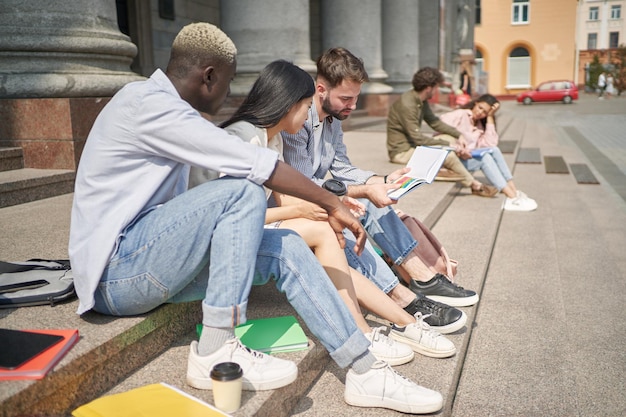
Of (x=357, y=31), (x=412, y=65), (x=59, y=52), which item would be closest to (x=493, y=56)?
(x=412, y=65)

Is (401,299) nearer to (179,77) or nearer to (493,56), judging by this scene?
(179,77)

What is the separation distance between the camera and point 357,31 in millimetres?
13109

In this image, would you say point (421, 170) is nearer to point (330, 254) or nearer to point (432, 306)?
point (432, 306)

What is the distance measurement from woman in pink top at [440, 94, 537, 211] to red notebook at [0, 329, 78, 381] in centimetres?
519

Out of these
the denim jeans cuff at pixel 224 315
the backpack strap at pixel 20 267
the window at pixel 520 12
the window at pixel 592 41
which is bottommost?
the denim jeans cuff at pixel 224 315

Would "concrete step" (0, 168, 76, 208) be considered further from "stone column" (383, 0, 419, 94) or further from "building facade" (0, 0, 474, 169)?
"stone column" (383, 0, 419, 94)

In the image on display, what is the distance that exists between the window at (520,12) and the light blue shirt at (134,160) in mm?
53952

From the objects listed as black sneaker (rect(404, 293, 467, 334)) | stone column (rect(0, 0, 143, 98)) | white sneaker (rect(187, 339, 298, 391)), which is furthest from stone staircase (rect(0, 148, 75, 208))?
black sneaker (rect(404, 293, 467, 334))

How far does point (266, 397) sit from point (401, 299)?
1.16 m

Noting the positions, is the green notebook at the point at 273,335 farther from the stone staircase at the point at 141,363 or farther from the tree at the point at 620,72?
the tree at the point at 620,72

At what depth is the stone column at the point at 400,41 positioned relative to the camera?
15680 millimetres

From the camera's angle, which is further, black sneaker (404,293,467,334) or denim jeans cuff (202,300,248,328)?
black sneaker (404,293,467,334)

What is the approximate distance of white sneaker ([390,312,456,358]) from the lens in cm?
283

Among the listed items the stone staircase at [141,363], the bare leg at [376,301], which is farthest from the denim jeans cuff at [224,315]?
the bare leg at [376,301]
